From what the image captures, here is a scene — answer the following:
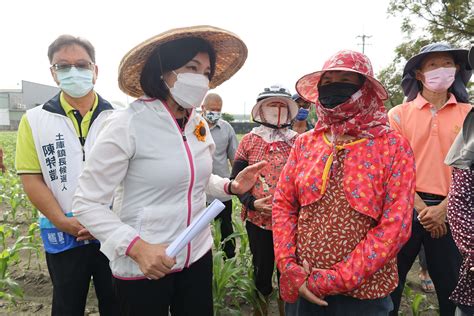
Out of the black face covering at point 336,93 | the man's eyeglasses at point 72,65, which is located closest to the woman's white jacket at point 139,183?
the black face covering at point 336,93

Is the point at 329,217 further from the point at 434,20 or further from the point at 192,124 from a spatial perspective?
the point at 434,20

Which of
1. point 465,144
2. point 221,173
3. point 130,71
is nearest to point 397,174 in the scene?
point 465,144

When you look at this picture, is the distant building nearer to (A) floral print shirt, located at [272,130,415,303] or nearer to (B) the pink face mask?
(B) the pink face mask

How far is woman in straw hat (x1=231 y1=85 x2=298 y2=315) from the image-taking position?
257 cm

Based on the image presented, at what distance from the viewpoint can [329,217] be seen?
1553mm

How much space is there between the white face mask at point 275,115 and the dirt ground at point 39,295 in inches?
64.5

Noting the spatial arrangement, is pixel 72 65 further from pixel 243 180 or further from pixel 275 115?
pixel 275 115

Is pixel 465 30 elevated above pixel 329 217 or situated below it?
above

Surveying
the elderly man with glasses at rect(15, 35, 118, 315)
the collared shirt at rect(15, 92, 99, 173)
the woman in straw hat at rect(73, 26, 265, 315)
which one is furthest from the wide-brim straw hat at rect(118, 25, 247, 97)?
the collared shirt at rect(15, 92, 99, 173)

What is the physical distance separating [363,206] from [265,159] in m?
1.19

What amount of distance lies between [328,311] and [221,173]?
2.40 m

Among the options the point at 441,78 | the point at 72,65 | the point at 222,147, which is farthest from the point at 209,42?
the point at 222,147

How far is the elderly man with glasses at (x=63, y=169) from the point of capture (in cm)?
192

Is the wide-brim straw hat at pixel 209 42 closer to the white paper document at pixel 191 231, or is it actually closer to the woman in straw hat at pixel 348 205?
the woman in straw hat at pixel 348 205
